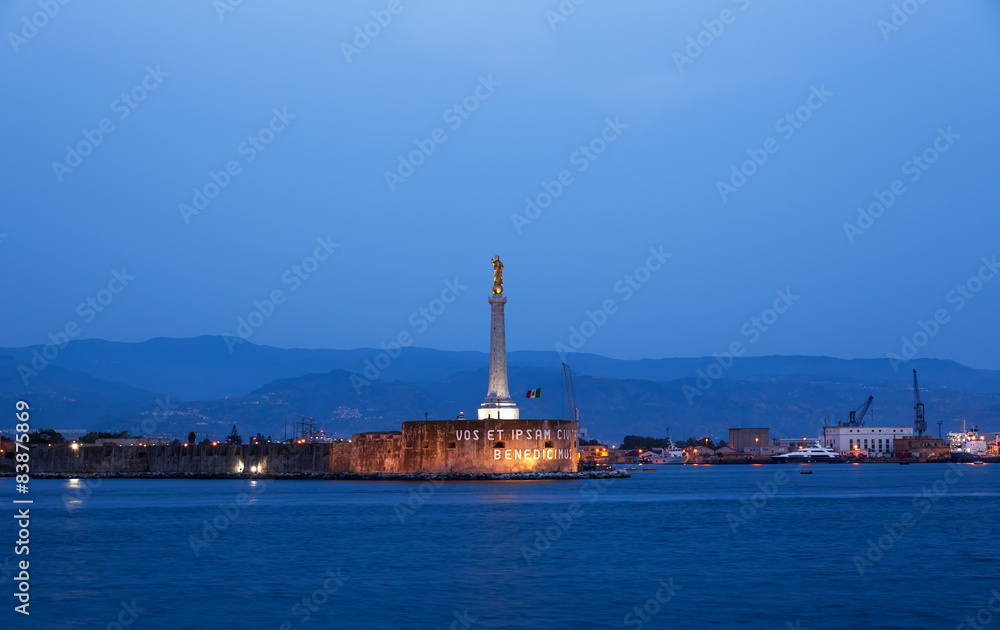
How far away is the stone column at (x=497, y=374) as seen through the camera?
7212 centimetres

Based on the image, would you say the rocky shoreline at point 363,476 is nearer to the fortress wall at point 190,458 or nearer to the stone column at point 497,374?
the fortress wall at point 190,458

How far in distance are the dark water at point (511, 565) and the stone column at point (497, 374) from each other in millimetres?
16719

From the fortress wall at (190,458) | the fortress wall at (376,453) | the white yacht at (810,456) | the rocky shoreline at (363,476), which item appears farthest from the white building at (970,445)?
the fortress wall at (376,453)

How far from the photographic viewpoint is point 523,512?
47094 millimetres

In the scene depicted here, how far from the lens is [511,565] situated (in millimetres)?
30859

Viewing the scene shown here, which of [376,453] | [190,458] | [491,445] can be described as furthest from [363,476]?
[190,458]

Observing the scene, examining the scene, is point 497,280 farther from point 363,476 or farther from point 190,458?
point 190,458

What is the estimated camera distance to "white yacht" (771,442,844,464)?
178m

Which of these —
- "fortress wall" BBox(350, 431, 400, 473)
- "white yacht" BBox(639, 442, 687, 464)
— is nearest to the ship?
"white yacht" BBox(639, 442, 687, 464)

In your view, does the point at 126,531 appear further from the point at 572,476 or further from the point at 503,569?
the point at 572,476

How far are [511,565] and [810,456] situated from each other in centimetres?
15699

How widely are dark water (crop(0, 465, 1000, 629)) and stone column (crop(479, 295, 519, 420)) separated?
54.9ft

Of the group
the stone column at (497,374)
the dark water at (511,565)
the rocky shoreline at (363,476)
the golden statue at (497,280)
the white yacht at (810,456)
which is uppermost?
the white yacht at (810,456)

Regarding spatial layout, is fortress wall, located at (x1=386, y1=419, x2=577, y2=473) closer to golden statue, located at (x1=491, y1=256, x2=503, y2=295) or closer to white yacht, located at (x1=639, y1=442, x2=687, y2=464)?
golden statue, located at (x1=491, y1=256, x2=503, y2=295)
